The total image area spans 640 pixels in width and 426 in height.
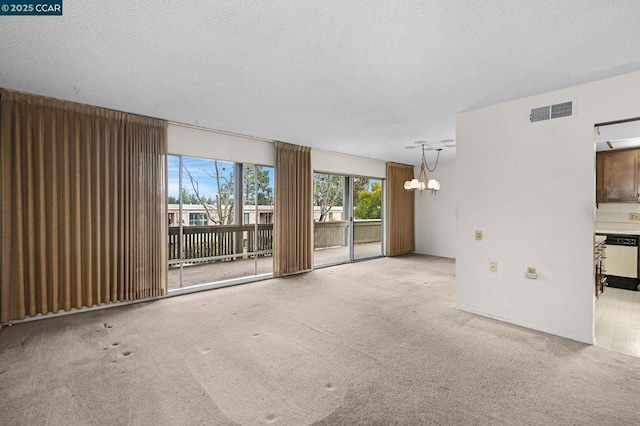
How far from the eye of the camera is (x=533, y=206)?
3.45 meters

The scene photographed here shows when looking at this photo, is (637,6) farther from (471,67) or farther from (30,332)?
(30,332)

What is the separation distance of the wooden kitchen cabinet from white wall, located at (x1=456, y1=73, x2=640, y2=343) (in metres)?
3.35

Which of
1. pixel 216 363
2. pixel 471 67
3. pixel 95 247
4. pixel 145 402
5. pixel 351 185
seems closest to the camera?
pixel 145 402

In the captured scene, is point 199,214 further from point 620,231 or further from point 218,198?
point 620,231

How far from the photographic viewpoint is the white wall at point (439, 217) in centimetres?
820

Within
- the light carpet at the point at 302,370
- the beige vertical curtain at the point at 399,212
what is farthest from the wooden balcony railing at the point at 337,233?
the light carpet at the point at 302,370

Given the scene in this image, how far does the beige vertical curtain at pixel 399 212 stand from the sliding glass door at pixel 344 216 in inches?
13.3

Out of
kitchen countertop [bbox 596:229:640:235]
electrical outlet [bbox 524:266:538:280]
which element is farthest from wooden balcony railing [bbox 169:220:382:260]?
kitchen countertop [bbox 596:229:640:235]

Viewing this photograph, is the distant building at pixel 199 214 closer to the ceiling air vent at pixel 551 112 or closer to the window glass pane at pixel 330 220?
the window glass pane at pixel 330 220

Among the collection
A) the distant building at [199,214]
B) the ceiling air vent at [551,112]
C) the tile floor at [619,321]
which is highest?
the ceiling air vent at [551,112]

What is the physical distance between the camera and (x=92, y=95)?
138 inches

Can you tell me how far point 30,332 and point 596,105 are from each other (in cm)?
645

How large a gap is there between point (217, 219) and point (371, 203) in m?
4.47

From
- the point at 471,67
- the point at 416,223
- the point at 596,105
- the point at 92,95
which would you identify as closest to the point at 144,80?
the point at 92,95
